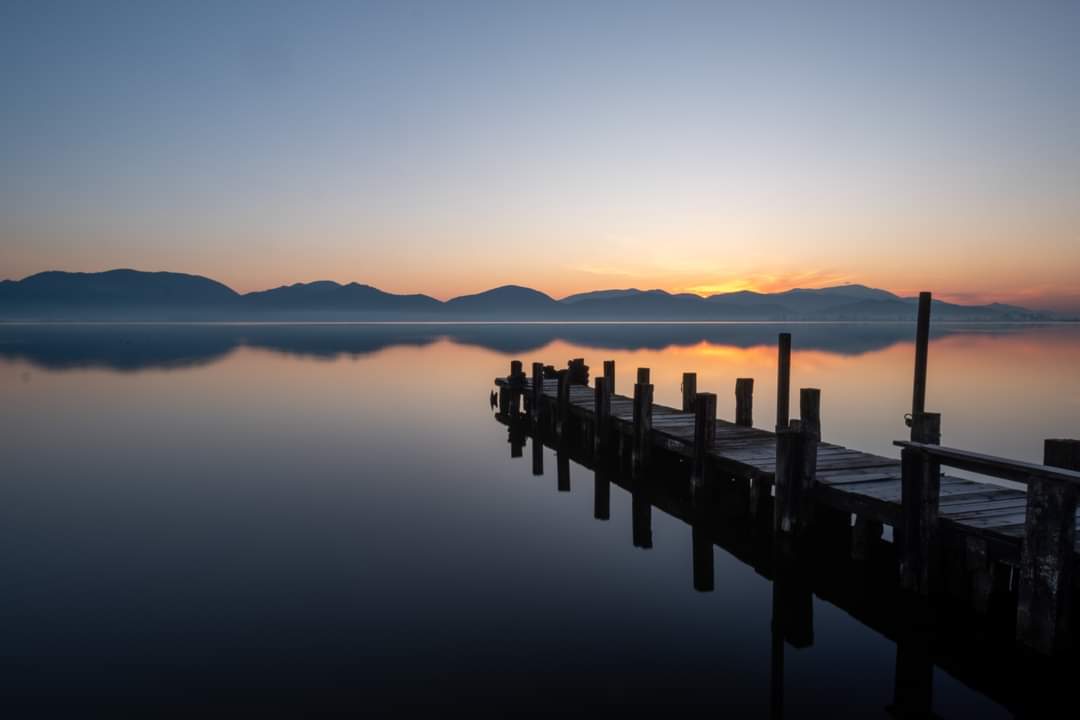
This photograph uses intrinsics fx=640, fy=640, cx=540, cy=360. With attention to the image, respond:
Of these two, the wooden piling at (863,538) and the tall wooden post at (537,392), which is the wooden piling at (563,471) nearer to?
the tall wooden post at (537,392)

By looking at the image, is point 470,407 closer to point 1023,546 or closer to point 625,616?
point 625,616

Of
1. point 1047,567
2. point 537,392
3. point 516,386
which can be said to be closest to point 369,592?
point 1047,567

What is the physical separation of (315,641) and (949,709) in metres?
7.61

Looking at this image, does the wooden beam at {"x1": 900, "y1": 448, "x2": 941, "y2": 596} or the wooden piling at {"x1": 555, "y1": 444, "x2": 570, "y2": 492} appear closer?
the wooden beam at {"x1": 900, "y1": 448, "x2": 941, "y2": 596}

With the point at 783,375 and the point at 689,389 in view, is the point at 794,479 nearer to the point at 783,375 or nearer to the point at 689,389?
the point at 783,375

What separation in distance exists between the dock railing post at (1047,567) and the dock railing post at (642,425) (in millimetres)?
7830

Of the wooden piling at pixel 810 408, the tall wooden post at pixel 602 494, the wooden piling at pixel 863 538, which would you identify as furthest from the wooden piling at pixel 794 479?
the tall wooden post at pixel 602 494

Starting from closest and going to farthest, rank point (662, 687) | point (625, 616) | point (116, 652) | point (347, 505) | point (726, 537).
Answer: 1. point (662, 687)
2. point (116, 652)
3. point (625, 616)
4. point (726, 537)
5. point (347, 505)

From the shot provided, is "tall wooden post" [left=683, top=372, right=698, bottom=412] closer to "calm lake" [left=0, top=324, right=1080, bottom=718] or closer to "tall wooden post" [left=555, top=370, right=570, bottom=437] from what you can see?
"calm lake" [left=0, top=324, right=1080, bottom=718]

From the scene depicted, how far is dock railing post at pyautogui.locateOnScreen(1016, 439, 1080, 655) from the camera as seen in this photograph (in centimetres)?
622

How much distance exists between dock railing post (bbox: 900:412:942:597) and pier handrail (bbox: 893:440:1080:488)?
0.42 ft

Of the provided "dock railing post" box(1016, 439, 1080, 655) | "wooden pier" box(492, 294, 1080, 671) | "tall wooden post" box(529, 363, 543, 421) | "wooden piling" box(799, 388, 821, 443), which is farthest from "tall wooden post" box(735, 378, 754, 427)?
"dock railing post" box(1016, 439, 1080, 655)

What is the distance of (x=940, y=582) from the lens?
315 inches

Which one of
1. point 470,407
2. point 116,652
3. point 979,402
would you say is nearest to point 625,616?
point 116,652
